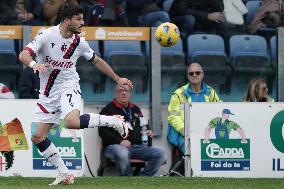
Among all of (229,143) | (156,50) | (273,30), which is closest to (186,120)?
(229,143)

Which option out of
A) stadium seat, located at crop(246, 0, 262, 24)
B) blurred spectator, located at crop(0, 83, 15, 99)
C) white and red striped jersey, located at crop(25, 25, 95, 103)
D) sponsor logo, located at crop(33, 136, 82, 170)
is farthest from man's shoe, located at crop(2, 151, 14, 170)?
stadium seat, located at crop(246, 0, 262, 24)

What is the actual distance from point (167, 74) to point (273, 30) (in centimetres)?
198

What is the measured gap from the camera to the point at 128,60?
14.7m

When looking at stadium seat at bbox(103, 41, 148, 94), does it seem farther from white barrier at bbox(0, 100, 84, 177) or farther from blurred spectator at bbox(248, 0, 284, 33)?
blurred spectator at bbox(248, 0, 284, 33)

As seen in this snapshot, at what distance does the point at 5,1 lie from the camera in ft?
48.3

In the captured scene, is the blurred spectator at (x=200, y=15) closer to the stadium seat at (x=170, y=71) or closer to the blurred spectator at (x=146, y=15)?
the blurred spectator at (x=146, y=15)

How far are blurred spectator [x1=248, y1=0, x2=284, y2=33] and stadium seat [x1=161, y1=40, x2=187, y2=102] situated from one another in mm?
1464

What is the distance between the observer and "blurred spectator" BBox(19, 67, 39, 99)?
13.9 metres

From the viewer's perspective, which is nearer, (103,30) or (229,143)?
(229,143)

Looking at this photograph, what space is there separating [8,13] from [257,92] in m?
3.94

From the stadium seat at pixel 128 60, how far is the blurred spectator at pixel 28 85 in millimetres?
1289

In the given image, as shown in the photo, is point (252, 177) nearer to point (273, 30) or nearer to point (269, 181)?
point (269, 181)

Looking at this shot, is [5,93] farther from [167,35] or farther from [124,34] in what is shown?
[167,35]

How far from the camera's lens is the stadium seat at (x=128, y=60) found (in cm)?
1469
